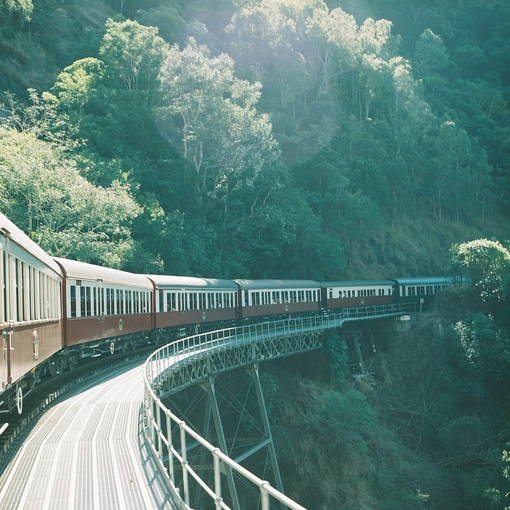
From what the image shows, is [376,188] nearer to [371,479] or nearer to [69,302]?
[371,479]

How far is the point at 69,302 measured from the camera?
58.5 ft

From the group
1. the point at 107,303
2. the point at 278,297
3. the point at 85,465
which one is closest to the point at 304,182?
the point at 278,297

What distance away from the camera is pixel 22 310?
10891 mm

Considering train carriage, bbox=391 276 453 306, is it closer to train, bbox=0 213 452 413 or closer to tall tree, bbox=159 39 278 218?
train, bbox=0 213 452 413

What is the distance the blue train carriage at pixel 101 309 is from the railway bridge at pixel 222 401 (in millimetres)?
1557

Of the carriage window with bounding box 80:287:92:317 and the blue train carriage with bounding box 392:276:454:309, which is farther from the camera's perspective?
the blue train carriage with bounding box 392:276:454:309

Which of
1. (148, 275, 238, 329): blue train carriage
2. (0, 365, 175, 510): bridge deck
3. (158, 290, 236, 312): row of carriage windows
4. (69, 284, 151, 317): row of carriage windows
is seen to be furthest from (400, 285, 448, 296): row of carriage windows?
(0, 365, 175, 510): bridge deck

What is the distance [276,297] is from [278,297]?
0.14 meters

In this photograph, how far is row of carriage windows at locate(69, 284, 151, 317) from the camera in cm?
1847

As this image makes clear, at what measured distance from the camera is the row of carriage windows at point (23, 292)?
9477mm

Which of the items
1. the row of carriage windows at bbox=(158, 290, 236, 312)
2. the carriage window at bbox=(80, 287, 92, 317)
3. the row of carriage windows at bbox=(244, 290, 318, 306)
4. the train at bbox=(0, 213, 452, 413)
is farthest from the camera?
the row of carriage windows at bbox=(244, 290, 318, 306)

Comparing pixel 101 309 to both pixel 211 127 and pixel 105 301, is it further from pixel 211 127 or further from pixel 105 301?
pixel 211 127

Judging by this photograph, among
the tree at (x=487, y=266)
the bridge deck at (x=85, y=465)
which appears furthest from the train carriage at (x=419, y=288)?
the bridge deck at (x=85, y=465)

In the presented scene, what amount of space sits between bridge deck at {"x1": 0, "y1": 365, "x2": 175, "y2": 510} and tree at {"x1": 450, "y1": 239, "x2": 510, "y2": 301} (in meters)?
32.9
